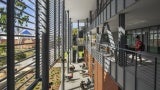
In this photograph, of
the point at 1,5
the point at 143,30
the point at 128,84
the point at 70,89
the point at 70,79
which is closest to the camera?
the point at 1,5

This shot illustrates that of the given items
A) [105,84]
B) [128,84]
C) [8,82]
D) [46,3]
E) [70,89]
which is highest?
[46,3]

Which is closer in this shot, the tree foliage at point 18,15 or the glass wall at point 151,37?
the tree foliage at point 18,15

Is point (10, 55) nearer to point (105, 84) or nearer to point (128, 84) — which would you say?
point (128, 84)

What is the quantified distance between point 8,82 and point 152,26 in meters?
26.9

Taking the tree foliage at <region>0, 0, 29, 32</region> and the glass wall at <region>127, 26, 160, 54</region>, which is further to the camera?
the glass wall at <region>127, 26, 160, 54</region>

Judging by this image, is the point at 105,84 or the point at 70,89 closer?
the point at 105,84

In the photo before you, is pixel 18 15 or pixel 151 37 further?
pixel 151 37

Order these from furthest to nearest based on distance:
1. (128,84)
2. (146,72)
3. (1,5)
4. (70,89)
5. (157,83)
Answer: (70,89)
(128,84)
(146,72)
(157,83)
(1,5)

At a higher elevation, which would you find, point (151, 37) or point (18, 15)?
point (18, 15)

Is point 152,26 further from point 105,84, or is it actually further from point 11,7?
point 11,7

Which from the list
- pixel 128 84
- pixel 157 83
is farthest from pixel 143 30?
pixel 157 83

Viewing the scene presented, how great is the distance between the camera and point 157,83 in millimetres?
7332

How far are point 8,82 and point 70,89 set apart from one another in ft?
106

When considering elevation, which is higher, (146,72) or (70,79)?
(146,72)
